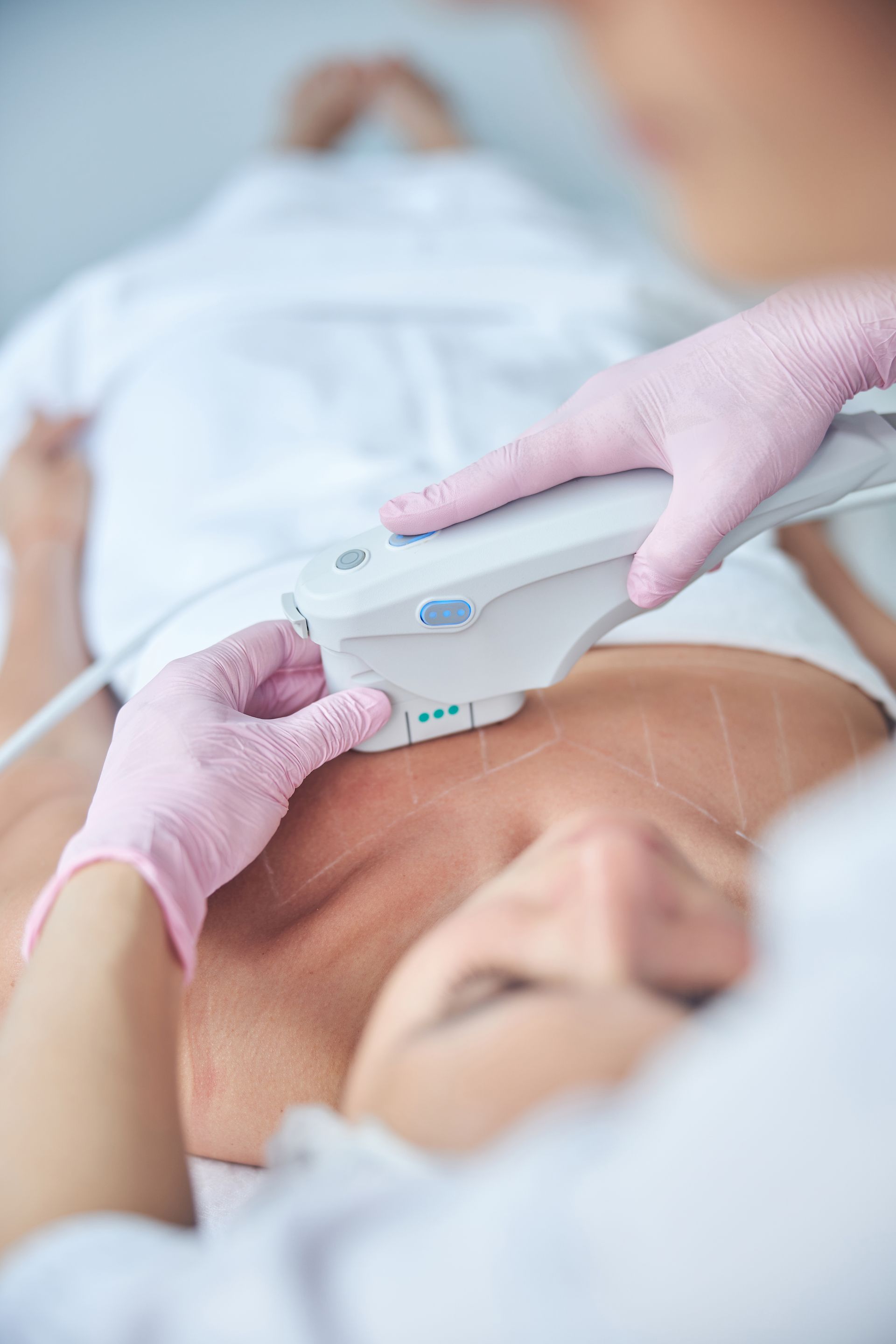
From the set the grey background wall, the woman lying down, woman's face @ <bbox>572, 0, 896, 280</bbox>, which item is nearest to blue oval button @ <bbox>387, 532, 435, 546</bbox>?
the woman lying down

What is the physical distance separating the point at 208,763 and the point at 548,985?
39 centimetres

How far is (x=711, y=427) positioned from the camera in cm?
94

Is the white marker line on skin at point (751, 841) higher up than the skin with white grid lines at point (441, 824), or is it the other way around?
the skin with white grid lines at point (441, 824)

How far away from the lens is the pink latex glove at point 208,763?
2.53 ft

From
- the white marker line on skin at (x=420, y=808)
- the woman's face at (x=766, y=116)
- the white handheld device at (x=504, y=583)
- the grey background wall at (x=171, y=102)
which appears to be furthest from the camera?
the grey background wall at (x=171, y=102)

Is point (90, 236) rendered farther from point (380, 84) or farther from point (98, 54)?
point (380, 84)

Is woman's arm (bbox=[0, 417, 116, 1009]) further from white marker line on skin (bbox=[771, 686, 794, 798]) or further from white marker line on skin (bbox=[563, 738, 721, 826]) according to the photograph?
white marker line on skin (bbox=[771, 686, 794, 798])

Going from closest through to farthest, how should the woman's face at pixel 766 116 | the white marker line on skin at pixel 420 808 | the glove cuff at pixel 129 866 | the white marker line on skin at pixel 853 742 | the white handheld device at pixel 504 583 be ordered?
the woman's face at pixel 766 116
the glove cuff at pixel 129 866
the white handheld device at pixel 504 583
the white marker line on skin at pixel 420 808
the white marker line on skin at pixel 853 742

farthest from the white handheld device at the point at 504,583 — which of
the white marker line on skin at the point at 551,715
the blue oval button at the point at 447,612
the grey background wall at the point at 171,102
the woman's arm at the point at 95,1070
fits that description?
the grey background wall at the point at 171,102

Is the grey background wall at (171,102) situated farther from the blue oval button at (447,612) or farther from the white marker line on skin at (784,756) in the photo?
the blue oval button at (447,612)

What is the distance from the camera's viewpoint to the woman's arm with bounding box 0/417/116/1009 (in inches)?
40.9

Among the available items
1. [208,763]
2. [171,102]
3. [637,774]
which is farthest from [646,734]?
[171,102]

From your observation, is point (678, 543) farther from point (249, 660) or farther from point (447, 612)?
point (249, 660)

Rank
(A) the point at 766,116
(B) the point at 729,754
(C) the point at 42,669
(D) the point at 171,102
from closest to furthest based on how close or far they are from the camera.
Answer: (A) the point at 766,116 → (B) the point at 729,754 → (C) the point at 42,669 → (D) the point at 171,102
